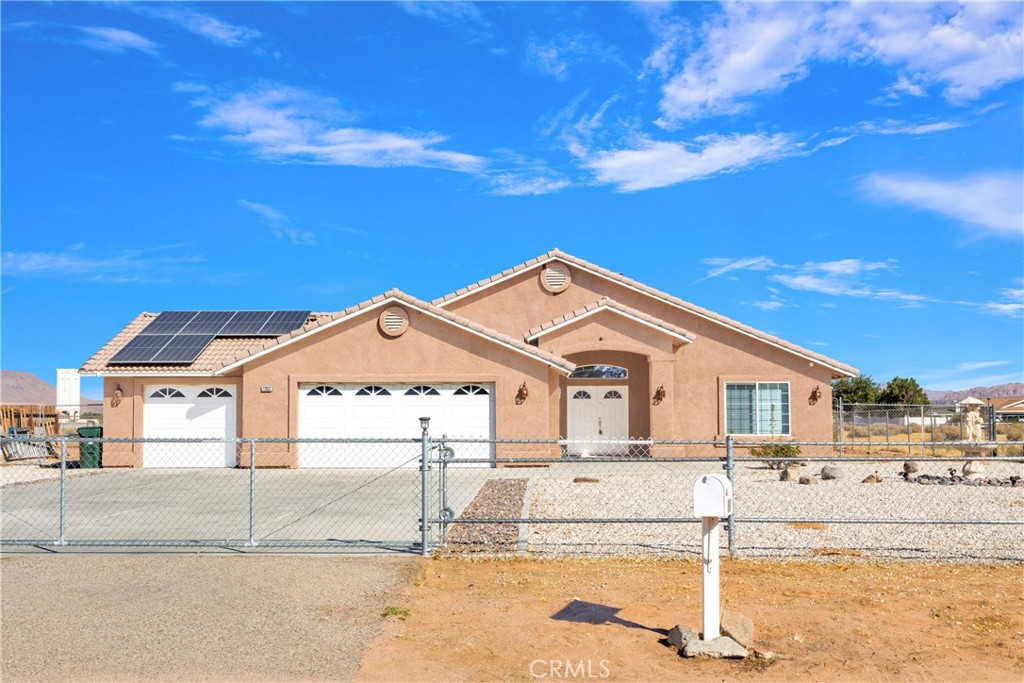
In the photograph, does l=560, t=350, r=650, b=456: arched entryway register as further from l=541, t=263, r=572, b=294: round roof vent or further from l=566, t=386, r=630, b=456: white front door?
l=541, t=263, r=572, b=294: round roof vent

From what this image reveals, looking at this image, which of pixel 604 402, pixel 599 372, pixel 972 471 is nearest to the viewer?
pixel 972 471

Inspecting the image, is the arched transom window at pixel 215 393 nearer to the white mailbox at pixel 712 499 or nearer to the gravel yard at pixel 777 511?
the gravel yard at pixel 777 511

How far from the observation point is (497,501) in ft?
50.4

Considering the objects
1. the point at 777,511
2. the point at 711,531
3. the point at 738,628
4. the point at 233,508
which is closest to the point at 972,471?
the point at 777,511

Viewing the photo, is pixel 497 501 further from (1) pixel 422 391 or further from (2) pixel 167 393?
(2) pixel 167 393

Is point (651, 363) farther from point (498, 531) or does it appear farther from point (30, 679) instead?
point (30, 679)

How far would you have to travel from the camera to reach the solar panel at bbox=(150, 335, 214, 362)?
2358 centimetres

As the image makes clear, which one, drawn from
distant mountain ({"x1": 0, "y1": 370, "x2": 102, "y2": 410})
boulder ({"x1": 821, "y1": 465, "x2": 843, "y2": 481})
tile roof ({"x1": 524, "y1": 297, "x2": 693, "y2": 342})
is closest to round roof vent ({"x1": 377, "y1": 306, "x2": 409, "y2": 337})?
tile roof ({"x1": 524, "y1": 297, "x2": 693, "y2": 342})

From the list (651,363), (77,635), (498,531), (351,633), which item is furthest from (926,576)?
(651,363)

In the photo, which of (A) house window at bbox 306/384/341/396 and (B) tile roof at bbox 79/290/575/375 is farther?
(A) house window at bbox 306/384/341/396

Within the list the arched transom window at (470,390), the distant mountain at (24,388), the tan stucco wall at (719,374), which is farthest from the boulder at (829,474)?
the distant mountain at (24,388)

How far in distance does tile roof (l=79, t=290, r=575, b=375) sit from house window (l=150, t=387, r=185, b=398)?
1.98ft

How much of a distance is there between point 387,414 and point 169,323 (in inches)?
336

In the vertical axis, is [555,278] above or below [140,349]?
above
